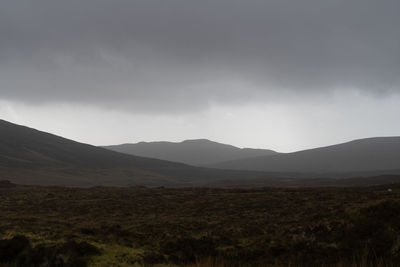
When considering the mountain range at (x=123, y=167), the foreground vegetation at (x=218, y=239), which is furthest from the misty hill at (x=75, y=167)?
the foreground vegetation at (x=218, y=239)

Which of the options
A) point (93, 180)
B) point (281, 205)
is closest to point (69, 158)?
point (93, 180)

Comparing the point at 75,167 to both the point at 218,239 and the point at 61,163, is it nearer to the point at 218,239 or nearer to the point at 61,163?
the point at 61,163

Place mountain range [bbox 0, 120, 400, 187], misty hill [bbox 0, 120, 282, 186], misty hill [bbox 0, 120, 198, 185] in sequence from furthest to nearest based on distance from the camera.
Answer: misty hill [bbox 0, 120, 198, 185] < misty hill [bbox 0, 120, 282, 186] < mountain range [bbox 0, 120, 400, 187]

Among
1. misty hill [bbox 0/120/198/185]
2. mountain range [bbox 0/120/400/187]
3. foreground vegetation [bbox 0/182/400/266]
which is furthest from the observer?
misty hill [bbox 0/120/198/185]

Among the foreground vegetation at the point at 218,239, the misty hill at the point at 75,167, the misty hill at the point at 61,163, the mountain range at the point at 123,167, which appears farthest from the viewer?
the misty hill at the point at 61,163

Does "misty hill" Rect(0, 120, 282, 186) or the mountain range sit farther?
"misty hill" Rect(0, 120, 282, 186)

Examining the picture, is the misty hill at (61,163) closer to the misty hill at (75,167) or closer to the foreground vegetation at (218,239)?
the misty hill at (75,167)

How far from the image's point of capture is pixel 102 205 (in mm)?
31781

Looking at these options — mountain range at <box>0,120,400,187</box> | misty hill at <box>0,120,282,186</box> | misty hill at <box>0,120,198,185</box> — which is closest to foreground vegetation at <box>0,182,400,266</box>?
mountain range at <box>0,120,400,187</box>

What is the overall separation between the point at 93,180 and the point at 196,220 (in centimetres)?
9072

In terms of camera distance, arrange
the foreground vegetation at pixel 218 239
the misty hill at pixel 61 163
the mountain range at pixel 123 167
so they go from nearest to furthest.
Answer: the foreground vegetation at pixel 218 239 < the mountain range at pixel 123 167 < the misty hill at pixel 61 163

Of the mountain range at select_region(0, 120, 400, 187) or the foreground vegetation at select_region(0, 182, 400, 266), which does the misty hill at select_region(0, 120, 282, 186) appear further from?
the foreground vegetation at select_region(0, 182, 400, 266)

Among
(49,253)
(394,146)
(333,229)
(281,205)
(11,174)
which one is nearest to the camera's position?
(49,253)

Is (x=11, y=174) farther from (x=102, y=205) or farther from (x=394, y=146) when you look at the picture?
(x=394, y=146)
